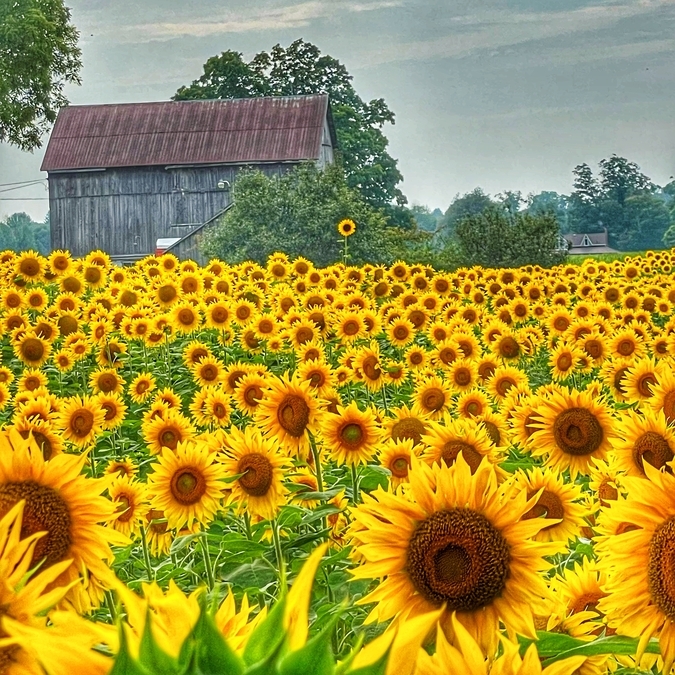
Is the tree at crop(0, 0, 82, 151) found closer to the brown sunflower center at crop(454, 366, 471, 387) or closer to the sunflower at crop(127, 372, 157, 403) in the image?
the sunflower at crop(127, 372, 157, 403)

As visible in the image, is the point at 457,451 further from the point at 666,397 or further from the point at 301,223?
the point at 301,223

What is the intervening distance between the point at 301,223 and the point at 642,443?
2.93 metres

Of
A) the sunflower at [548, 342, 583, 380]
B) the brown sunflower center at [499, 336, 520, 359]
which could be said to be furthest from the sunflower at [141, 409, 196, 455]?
the brown sunflower center at [499, 336, 520, 359]

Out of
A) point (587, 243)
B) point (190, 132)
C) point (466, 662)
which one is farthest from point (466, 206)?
point (466, 662)

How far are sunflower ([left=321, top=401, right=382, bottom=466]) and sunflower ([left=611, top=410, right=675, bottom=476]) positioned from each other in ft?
1.26

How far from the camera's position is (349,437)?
1185 millimetres

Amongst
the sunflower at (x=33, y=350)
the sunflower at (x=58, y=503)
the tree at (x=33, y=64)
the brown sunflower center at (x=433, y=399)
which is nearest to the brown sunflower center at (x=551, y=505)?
the sunflower at (x=58, y=503)

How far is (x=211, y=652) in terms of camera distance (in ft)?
0.52

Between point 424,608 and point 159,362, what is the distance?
7.42 feet

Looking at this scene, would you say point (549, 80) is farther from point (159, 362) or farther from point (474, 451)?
point (474, 451)

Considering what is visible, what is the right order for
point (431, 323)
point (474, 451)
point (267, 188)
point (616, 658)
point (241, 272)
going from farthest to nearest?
1. point (267, 188)
2. point (241, 272)
3. point (431, 323)
4. point (474, 451)
5. point (616, 658)

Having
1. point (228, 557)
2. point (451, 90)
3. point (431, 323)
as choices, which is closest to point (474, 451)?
point (228, 557)

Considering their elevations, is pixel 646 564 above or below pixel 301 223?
below

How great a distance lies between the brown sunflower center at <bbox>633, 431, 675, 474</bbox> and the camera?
0.81 metres
